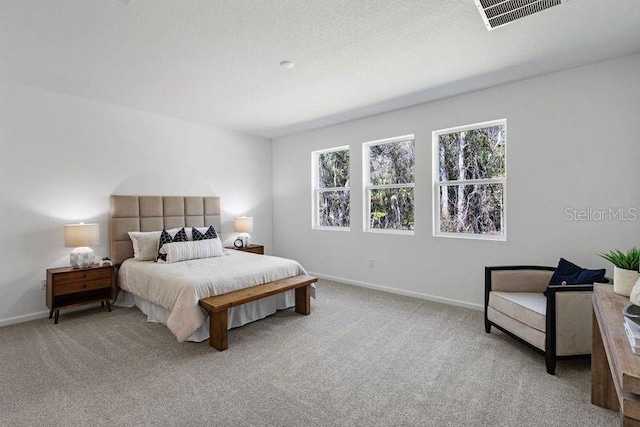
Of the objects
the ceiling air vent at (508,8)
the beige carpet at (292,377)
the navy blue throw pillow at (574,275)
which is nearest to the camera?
the beige carpet at (292,377)

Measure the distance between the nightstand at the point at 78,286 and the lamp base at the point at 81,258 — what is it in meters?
0.07

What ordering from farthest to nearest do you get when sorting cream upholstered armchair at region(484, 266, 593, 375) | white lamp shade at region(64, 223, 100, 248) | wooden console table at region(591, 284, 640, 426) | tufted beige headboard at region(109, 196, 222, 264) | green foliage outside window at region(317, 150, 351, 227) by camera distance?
1. green foliage outside window at region(317, 150, 351, 227)
2. tufted beige headboard at region(109, 196, 222, 264)
3. white lamp shade at region(64, 223, 100, 248)
4. cream upholstered armchair at region(484, 266, 593, 375)
5. wooden console table at region(591, 284, 640, 426)

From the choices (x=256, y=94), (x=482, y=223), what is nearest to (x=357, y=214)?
(x=482, y=223)

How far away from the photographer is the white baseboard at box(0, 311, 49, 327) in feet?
11.1

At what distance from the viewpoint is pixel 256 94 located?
12.4 feet

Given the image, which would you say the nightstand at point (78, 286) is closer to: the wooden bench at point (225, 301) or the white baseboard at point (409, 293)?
the wooden bench at point (225, 301)

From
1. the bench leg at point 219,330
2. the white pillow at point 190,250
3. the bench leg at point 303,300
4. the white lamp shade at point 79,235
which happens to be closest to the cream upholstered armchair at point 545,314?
the bench leg at point 303,300

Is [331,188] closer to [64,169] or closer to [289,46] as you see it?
[289,46]

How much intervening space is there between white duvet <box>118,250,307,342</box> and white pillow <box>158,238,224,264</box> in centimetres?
10

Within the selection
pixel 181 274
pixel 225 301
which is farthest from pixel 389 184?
pixel 181 274

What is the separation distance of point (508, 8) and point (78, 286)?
478cm

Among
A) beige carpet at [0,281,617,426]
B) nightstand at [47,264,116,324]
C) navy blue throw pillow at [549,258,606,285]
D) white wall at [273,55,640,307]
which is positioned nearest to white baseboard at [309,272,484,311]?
white wall at [273,55,640,307]

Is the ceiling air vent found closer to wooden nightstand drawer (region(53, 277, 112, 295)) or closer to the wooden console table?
the wooden console table

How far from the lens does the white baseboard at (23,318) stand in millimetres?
3395
